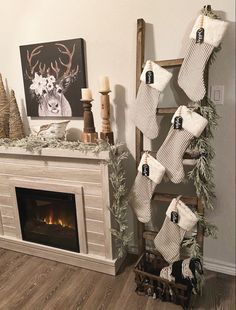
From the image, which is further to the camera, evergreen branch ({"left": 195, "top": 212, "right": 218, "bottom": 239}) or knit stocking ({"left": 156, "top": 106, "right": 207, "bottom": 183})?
evergreen branch ({"left": 195, "top": 212, "right": 218, "bottom": 239})

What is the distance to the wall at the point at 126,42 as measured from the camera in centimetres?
157

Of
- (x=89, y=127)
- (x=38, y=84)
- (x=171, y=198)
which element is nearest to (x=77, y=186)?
(x=89, y=127)

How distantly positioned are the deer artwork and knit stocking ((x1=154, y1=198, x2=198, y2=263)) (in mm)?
1057

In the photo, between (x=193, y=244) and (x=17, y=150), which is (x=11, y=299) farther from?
(x=193, y=244)

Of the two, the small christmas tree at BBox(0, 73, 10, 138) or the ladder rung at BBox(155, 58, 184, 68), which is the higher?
the ladder rung at BBox(155, 58, 184, 68)

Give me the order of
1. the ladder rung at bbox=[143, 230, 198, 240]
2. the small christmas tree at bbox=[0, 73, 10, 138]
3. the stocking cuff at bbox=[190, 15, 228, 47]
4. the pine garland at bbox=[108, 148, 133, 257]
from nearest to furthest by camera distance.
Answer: the stocking cuff at bbox=[190, 15, 228, 47], the pine garland at bbox=[108, 148, 133, 257], the ladder rung at bbox=[143, 230, 198, 240], the small christmas tree at bbox=[0, 73, 10, 138]

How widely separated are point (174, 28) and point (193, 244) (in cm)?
134

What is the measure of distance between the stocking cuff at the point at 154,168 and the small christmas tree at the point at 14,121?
3.59 ft

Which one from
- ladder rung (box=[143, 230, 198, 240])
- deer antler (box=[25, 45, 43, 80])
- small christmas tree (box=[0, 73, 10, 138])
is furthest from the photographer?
small christmas tree (box=[0, 73, 10, 138])

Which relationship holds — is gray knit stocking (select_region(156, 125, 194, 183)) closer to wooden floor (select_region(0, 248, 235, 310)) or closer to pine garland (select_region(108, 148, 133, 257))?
pine garland (select_region(108, 148, 133, 257))

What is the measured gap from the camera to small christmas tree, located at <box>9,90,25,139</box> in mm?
2057

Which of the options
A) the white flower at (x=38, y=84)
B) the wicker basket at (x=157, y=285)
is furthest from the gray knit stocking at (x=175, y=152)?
the white flower at (x=38, y=84)

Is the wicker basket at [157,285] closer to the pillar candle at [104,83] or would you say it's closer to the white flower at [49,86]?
the pillar candle at [104,83]

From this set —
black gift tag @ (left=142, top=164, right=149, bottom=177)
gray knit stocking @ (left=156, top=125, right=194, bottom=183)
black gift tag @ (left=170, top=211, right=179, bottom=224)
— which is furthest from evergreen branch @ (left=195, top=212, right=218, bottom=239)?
black gift tag @ (left=142, top=164, right=149, bottom=177)
